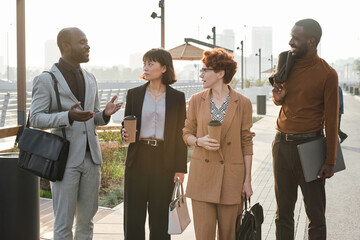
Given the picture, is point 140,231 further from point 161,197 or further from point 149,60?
point 149,60

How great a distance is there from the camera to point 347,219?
6184mm

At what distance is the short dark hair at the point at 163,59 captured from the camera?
13.1 ft

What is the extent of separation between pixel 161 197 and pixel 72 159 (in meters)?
0.77

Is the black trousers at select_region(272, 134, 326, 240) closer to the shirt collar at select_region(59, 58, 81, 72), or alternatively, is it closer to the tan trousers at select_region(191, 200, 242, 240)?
the tan trousers at select_region(191, 200, 242, 240)

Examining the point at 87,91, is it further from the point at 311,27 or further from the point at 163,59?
the point at 311,27

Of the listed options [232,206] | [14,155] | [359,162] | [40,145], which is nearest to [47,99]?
[40,145]

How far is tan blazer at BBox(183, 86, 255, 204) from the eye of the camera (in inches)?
138

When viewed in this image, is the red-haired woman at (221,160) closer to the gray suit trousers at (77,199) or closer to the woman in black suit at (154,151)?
the woman in black suit at (154,151)

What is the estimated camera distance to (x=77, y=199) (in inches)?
152

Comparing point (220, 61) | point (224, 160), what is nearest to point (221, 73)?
point (220, 61)

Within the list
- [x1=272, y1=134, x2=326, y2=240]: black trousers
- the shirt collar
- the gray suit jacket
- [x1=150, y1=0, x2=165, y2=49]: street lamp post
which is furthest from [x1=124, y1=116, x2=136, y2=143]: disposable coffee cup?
[x1=150, y1=0, x2=165, y2=49]: street lamp post

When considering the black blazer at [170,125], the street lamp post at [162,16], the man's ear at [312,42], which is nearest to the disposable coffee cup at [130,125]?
the black blazer at [170,125]

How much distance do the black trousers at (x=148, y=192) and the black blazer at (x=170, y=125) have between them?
0.05 m

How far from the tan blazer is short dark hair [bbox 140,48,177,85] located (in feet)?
1.83
